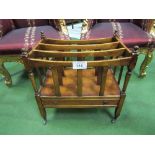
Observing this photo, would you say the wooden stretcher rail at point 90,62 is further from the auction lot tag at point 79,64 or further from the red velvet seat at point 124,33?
the red velvet seat at point 124,33

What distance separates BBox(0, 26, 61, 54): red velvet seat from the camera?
5.01 feet

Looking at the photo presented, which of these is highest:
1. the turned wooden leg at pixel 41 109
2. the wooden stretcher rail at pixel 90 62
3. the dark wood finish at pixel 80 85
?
the wooden stretcher rail at pixel 90 62

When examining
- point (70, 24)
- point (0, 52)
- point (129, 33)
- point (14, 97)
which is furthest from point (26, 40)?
point (70, 24)

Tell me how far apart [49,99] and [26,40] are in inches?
26.2

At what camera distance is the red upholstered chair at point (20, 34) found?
154cm

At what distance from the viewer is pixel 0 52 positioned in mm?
1546

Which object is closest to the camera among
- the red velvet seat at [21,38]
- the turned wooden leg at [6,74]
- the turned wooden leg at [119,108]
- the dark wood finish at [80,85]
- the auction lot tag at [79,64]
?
the auction lot tag at [79,64]

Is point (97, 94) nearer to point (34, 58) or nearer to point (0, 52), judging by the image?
point (34, 58)

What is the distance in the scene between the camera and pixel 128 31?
1.67 metres

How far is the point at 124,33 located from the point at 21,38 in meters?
0.97

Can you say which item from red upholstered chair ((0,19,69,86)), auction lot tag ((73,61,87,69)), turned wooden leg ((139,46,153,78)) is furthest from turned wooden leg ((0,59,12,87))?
turned wooden leg ((139,46,153,78))

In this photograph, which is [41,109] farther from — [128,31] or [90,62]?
[128,31]

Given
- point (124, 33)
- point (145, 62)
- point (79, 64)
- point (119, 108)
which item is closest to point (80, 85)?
point (79, 64)

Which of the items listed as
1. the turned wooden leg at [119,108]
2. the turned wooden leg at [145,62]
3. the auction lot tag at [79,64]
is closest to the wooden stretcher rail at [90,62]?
the auction lot tag at [79,64]
